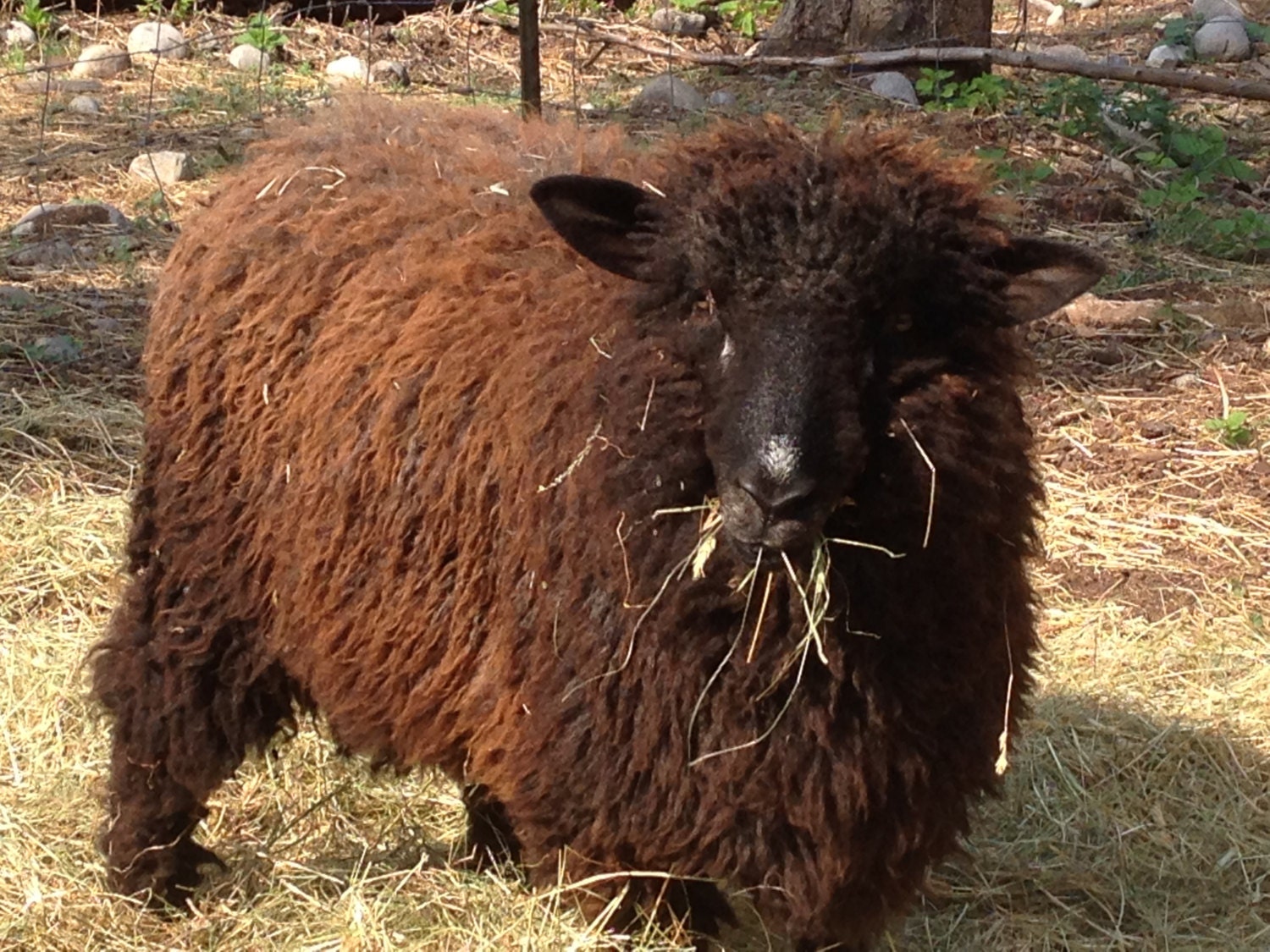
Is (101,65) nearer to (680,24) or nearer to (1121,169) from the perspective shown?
(680,24)

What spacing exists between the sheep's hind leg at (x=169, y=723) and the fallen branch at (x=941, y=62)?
6.16 meters

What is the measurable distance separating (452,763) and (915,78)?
26.0 ft

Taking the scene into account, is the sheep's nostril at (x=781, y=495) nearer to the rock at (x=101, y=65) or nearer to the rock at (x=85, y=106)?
the rock at (x=85, y=106)

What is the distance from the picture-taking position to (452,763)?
11.4ft

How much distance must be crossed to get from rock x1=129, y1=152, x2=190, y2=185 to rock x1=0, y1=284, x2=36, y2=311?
64.4 inches

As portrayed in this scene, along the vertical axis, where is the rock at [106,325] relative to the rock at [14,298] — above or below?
below

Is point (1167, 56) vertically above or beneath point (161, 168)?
above

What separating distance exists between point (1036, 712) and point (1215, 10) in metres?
10.3

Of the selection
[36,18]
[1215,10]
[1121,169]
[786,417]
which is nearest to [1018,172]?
[1121,169]

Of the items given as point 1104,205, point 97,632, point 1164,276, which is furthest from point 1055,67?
point 97,632

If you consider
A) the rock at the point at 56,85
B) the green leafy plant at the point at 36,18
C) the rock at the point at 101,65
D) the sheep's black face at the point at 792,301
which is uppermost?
the sheep's black face at the point at 792,301

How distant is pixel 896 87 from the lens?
10.2 metres

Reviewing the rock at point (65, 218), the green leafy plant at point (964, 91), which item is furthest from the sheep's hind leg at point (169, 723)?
the green leafy plant at point (964, 91)

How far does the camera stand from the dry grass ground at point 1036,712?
3.95 metres
